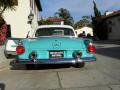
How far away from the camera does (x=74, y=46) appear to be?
38.3ft

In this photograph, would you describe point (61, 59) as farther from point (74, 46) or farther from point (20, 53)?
point (20, 53)

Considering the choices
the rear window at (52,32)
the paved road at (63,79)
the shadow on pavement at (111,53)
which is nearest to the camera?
the paved road at (63,79)

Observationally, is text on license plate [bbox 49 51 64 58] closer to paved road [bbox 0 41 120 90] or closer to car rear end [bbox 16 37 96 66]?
car rear end [bbox 16 37 96 66]

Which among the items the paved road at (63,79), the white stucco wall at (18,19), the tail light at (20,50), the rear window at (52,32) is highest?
the white stucco wall at (18,19)

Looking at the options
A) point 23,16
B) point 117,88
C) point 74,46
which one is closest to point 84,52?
point 74,46

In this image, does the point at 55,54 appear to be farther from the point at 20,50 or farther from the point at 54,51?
the point at 20,50

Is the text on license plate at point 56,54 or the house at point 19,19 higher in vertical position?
the house at point 19,19

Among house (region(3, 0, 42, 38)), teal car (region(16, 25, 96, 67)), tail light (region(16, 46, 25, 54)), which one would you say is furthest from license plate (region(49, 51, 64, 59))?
house (region(3, 0, 42, 38))

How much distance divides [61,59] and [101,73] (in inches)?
56.5

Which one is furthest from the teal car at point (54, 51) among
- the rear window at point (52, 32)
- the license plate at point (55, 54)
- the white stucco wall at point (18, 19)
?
the white stucco wall at point (18, 19)

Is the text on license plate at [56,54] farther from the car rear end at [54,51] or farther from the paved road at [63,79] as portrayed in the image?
the paved road at [63,79]

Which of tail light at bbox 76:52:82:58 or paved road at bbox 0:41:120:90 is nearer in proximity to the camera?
paved road at bbox 0:41:120:90

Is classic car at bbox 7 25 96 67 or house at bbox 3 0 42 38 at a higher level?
house at bbox 3 0 42 38

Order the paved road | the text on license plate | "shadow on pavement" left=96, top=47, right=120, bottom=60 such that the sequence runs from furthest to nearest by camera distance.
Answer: "shadow on pavement" left=96, top=47, right=120, bottom=60 → the text on license plate → the paved road
